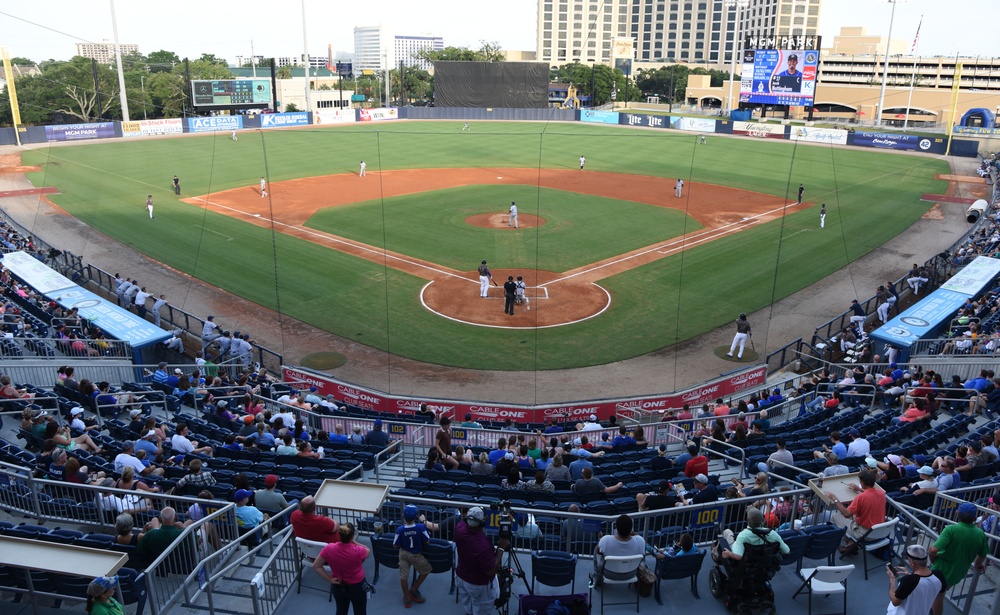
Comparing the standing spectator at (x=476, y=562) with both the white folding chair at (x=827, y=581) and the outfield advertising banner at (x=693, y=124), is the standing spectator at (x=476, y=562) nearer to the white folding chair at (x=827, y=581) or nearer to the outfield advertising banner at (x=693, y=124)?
the white folding chair at (x=827, y=581)

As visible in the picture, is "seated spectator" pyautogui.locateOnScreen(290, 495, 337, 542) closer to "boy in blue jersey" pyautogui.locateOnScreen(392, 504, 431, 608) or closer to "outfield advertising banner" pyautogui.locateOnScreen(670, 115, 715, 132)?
"boy in blue jersey" pyautogui.locateOnScreen(392, 504, 431, 608)

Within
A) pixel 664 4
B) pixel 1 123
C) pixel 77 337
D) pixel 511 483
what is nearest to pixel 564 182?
pixel 77 337

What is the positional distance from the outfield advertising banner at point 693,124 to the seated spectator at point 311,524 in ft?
267

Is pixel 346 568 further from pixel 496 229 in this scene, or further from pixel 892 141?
pixel 892 141

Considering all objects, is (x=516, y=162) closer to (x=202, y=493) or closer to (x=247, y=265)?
(x=247, y=265)

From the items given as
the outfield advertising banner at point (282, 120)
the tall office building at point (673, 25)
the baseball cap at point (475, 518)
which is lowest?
the baseball cap at point (475, 518)

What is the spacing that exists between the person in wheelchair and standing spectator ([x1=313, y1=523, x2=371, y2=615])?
154 inches

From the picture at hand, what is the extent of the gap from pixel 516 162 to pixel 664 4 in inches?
6224

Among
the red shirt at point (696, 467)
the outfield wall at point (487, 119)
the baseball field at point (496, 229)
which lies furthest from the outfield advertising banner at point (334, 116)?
the red shirt at point (696, 467)

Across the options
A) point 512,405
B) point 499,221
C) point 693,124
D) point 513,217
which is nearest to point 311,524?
point 512,405

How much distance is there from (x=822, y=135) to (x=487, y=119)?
41.7 m

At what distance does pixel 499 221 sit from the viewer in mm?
38312

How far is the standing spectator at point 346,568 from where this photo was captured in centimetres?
729

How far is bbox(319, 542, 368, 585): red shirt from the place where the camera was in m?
7.29
